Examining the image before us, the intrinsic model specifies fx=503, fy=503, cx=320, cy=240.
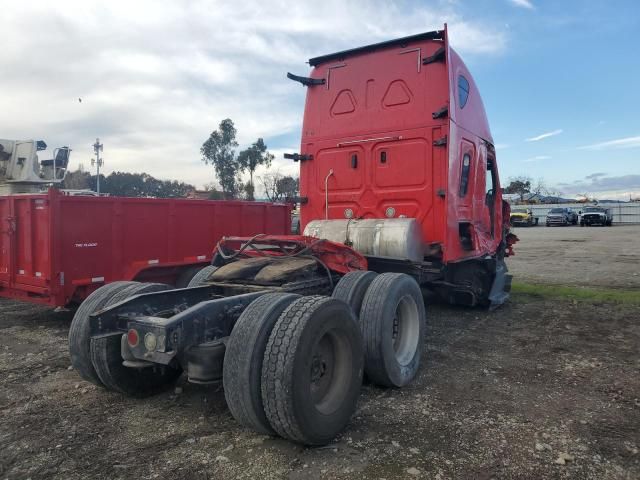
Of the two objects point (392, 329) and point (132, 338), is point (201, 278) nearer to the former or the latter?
point (132, 338)

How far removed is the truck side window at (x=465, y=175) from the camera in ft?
21.7

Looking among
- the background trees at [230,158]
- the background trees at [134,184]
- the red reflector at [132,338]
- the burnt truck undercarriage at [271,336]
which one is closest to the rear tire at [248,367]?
the burnt truck undercarriage at [271,336]

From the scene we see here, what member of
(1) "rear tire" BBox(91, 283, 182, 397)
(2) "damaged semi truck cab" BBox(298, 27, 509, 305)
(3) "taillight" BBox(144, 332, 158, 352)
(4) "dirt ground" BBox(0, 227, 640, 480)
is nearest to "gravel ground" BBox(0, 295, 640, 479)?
(4) "dirt ground" BBox(0, 227, 640, 480)

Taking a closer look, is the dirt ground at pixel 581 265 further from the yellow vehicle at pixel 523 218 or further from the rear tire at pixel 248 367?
the yellow vehicle at pixel 523 218

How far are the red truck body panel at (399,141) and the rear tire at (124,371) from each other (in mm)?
3126

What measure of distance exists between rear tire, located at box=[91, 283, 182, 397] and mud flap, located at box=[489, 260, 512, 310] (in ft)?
17.6

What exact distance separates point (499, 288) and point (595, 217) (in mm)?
40614

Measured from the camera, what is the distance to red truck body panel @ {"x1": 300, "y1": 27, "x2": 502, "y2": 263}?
6082 millimetres

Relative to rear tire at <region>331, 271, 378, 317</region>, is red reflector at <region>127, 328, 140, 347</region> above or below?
below

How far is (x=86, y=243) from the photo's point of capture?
23.3 ft

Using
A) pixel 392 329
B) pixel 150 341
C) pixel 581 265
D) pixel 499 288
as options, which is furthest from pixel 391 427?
pixel 581 265

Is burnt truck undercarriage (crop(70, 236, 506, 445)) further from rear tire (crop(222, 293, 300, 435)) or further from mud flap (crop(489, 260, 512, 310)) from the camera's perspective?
mud flap (crop(489, 260, 512, 310))

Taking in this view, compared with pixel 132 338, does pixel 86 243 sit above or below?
above

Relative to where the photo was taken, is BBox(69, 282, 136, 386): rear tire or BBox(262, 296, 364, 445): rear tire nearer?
BBox(262, 296, 364, 445): rear tire
